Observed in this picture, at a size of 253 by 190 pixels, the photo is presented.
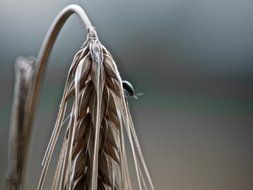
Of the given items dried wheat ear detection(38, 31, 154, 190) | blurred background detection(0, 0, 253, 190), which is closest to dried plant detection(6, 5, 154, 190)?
dried wheat ear detection(38, 31, 154, 190)

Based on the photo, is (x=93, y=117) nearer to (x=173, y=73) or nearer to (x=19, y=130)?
(x=19, y=130)

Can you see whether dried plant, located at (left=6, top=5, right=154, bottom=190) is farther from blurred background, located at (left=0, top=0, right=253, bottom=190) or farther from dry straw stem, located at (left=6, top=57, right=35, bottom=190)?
blurred background, located at (left=0, top=0, right=253, bottom=190)

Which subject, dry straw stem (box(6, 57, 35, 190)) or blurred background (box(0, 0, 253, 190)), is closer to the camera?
dry straw stem (box(6, 57, 35, 190))

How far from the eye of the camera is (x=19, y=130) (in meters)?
0.56

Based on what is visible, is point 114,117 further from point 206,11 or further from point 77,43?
point 206,11

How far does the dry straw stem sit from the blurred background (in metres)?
0.63

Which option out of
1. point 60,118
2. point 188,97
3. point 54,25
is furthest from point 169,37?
point 60,118

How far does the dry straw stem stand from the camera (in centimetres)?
55

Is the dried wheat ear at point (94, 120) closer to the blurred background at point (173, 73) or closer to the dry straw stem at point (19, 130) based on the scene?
the dry straw stem at point (19, 130)

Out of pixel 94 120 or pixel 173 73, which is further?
pixel 173 73

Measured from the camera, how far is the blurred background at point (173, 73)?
128 cm

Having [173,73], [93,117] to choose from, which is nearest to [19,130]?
Result: [93,117]

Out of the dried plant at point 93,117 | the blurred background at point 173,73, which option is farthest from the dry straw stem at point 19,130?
the blurred background at point 173,73

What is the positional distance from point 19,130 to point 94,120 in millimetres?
102
